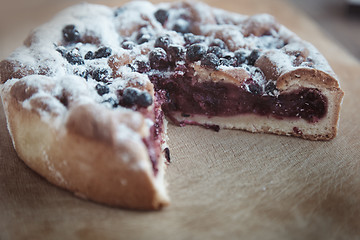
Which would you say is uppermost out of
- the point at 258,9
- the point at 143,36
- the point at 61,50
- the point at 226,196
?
the point at 143,36

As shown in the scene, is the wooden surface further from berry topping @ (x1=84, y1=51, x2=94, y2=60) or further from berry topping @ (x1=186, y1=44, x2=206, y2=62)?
berry topping @ (x1=84, y1=51, x2=94, y2=60)

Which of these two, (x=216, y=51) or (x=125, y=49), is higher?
(x=216, y=51)

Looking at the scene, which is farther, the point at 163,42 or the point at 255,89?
the point at 163,42

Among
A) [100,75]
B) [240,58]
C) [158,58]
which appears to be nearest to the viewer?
[100,75]

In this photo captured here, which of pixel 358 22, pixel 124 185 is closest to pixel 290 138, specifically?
pixel 124 185

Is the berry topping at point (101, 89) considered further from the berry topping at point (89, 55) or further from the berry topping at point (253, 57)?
the berry topping at point (253, 57)

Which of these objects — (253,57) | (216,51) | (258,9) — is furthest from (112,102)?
(258,9)

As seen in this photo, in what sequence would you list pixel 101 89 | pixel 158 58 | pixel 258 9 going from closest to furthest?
1. pixel 101 89
2. pixel 158 58
3. pixel 258 9

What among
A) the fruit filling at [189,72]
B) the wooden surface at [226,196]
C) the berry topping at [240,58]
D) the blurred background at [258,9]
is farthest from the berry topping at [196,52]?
the blurred background at [258,9]

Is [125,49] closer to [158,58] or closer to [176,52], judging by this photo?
[158,58]
